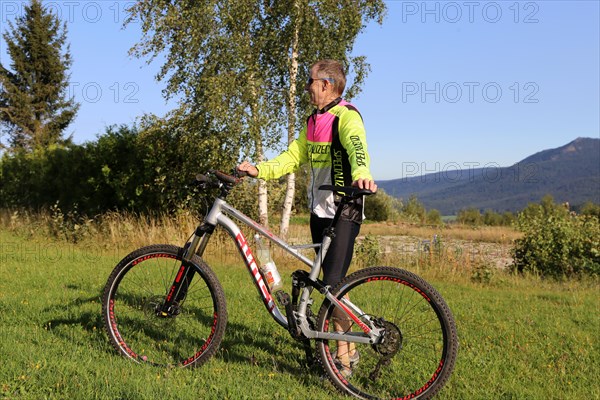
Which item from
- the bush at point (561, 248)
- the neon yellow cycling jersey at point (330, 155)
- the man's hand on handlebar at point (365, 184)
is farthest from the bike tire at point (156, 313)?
the bush at point (561, 248)

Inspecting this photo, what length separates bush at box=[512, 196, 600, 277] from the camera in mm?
11891

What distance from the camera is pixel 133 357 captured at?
4051mm

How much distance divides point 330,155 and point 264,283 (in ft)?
3.47

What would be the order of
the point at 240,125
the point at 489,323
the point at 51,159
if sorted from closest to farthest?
the point at 489,323, the point at 240,125, the point at 51,159

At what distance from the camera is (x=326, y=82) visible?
3.78 m

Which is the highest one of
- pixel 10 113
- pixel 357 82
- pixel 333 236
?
pixel 10 113

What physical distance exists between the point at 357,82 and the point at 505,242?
13.5 m

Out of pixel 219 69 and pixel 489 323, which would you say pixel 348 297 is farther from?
pixel 219 69

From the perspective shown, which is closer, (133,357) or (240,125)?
(133,357)

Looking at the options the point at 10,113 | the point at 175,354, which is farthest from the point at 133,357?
the point at 10,113

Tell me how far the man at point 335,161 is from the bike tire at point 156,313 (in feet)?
2.78

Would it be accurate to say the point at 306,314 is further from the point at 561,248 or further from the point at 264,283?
the point at 561,248

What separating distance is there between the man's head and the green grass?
2074mm

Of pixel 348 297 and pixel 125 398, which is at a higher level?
pixel 348 297
